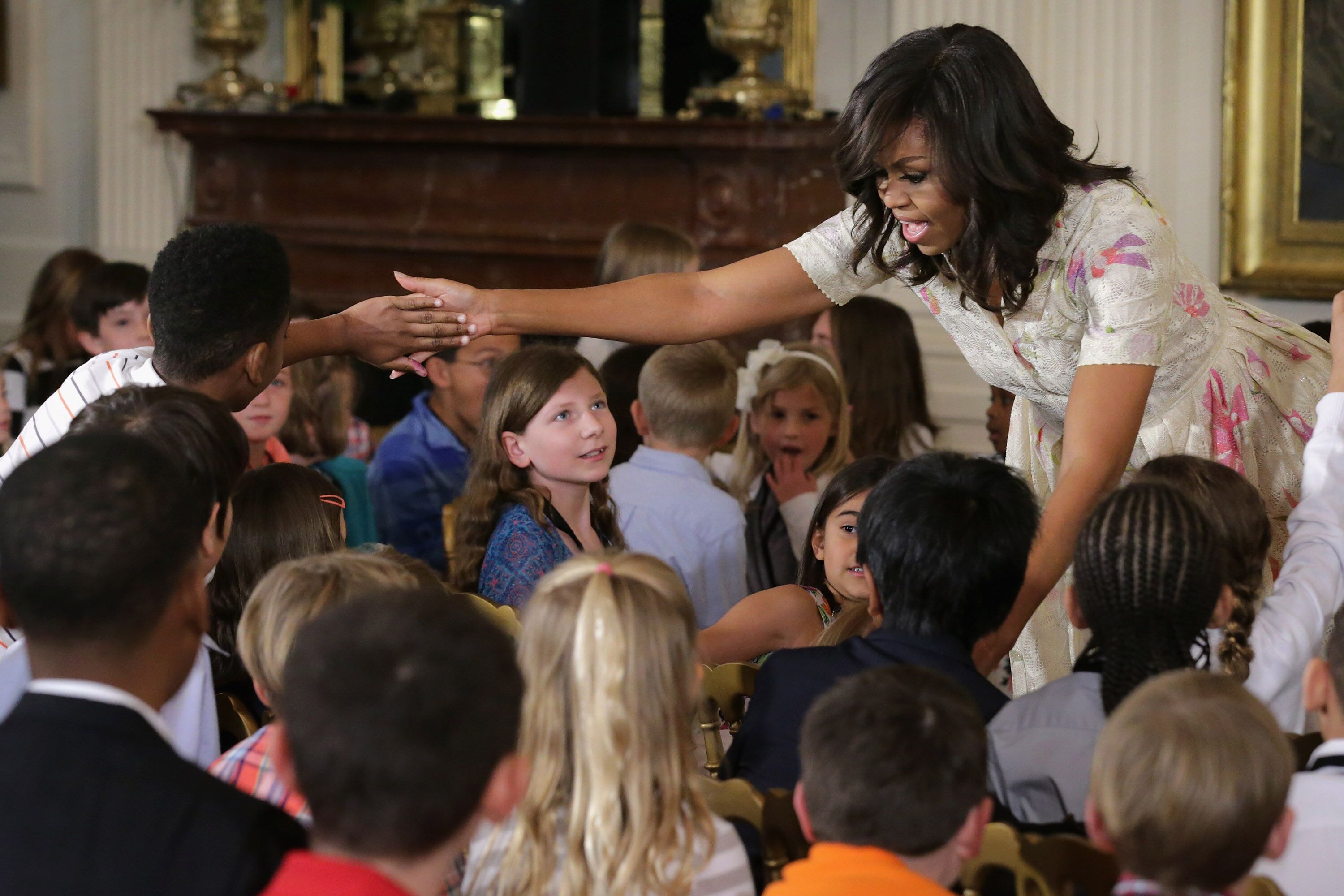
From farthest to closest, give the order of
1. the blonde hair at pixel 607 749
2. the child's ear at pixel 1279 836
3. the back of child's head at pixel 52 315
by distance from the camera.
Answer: the back of child's head at pixel 52 315, the blonde hair at pixel 607 749, the child's ear at pixel 1279 836

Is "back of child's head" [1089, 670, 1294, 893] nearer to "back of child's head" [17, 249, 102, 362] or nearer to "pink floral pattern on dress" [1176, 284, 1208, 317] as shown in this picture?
"pink floral pattern on dress" [1176, 284, 1208, 317]

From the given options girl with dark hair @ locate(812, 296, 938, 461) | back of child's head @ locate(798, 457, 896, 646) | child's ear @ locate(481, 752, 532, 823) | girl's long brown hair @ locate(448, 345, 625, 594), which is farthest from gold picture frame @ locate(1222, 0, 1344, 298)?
child's ear @ locate(481, 752, 532, 823)

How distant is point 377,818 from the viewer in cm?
124

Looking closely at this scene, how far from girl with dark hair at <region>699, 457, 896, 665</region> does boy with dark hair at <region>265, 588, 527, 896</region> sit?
40.6 inches

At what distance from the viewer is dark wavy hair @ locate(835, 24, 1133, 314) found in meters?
2.04

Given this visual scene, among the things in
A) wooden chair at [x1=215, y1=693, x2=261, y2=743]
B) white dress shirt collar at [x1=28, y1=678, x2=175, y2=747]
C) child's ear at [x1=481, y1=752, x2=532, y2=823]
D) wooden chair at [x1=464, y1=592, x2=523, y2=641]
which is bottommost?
wooden chair at [x1=215, y1=693, x2=261, y2=743]

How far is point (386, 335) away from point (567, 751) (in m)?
1.29

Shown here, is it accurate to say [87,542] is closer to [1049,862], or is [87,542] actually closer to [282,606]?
[282,606]

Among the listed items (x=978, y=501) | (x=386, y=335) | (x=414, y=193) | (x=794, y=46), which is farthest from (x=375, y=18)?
(x=978, y=501)

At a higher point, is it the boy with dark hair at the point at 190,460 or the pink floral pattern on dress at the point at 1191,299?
the pink floral pattern on dress at the point at 1191,299

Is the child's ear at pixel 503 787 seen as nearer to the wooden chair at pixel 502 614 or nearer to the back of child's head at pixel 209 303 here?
the wooden chair at pixel 502 614

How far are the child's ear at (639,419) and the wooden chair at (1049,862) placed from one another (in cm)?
202

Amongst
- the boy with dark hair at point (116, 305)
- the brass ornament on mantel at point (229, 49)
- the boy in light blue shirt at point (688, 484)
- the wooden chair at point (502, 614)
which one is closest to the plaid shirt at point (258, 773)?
the wooden chair at point (502, 614)

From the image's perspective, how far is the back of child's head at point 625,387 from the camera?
3693mm
